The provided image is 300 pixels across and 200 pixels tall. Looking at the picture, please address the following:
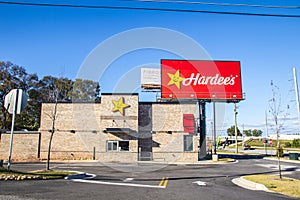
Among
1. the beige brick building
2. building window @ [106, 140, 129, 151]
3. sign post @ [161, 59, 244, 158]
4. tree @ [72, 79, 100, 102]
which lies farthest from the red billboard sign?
tree @ [72, 79, 100, 102]

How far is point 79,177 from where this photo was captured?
1314 centimetres

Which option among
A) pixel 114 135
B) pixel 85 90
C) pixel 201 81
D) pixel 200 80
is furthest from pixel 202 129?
pixel 85 90

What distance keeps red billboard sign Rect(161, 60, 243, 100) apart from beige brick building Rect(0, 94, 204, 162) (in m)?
2.70

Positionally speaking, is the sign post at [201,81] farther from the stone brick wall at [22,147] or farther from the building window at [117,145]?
the stone brick wall at [22,147]

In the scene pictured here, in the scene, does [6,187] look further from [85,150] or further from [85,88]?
[85,88]

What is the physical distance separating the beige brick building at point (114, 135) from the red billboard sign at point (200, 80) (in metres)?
2.70

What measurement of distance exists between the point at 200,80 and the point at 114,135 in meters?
12.1

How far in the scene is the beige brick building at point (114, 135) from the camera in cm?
2886

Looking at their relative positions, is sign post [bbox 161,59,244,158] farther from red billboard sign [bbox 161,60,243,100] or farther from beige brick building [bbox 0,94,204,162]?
beige brick building [bbox 0,94,204,162]

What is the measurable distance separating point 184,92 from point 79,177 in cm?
2089

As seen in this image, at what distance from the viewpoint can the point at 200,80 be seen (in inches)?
1283

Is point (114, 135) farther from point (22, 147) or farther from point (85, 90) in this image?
point (85, 90)

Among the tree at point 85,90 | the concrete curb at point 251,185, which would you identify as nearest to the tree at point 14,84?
the tree at point 85,90

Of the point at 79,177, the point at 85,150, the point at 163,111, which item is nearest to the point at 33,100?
the point at 85,150
